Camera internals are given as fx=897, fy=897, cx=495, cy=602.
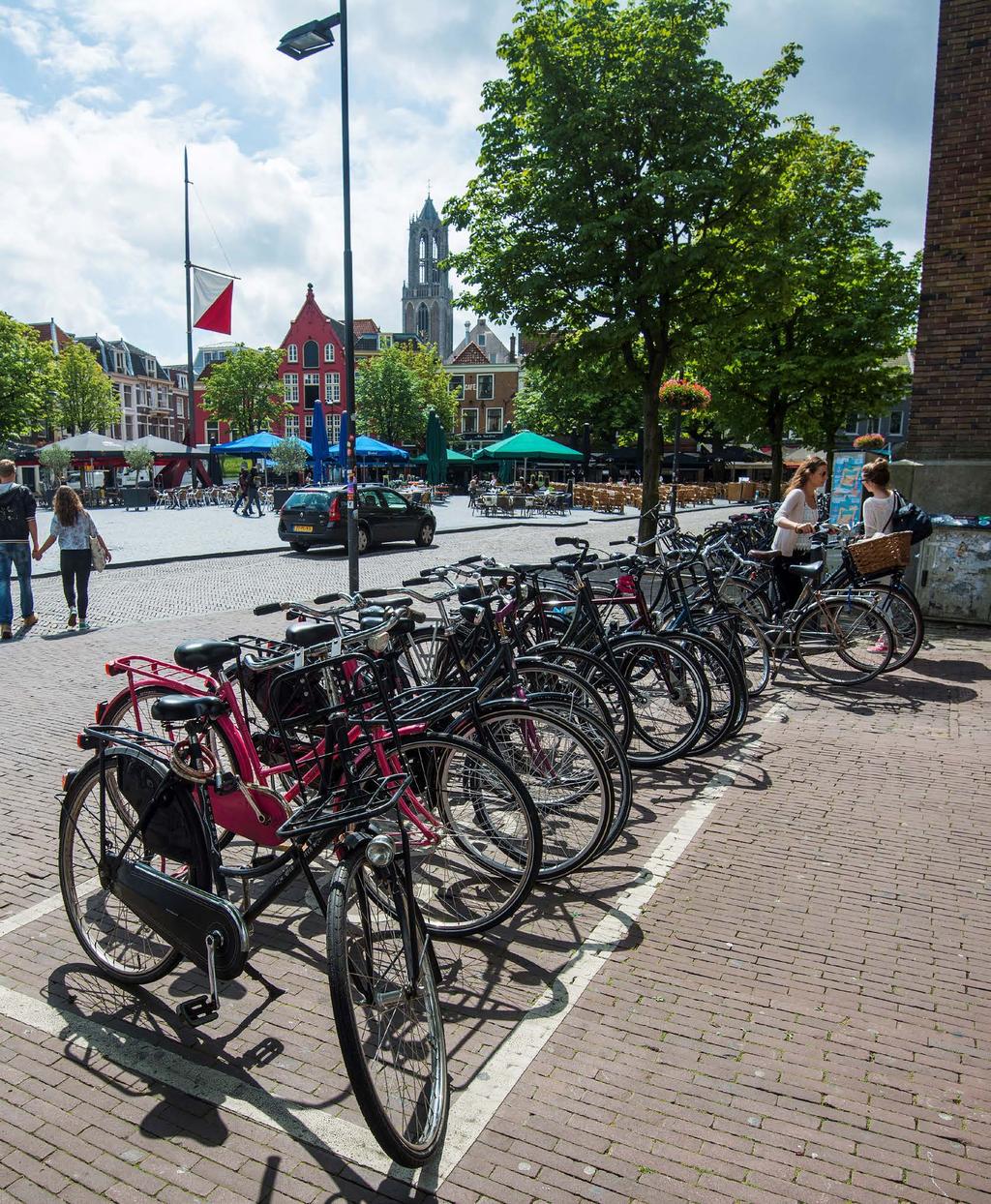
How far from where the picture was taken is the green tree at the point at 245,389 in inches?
2618

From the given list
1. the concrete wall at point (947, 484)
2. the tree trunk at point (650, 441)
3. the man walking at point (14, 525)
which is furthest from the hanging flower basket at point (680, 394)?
the man walking at point (14, 525)

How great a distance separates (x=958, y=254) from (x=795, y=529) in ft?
17.5

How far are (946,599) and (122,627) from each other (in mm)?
9161

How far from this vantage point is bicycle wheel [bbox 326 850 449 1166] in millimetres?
2166

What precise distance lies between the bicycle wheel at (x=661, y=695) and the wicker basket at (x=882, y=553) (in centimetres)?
325

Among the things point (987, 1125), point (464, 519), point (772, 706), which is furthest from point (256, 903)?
point (464, 519)

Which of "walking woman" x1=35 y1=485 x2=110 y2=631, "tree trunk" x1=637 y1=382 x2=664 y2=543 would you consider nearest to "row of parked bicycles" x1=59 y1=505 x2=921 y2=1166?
"walking woman" x1=35 y1=485 x2=110 y2=631

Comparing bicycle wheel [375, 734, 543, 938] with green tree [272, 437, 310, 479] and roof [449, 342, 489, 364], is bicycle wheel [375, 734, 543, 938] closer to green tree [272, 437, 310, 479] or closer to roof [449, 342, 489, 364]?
green tree [272, 437, 310, 479]

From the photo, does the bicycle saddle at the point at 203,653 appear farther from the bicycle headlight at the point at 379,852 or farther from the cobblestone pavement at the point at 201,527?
the cobblestone pavement at the point at 201,527

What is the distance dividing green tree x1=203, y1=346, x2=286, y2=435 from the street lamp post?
57.5m

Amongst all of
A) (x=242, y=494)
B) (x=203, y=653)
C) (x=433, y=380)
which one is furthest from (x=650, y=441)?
(x=433, y=380)

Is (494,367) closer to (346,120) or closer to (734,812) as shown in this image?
(346,120)

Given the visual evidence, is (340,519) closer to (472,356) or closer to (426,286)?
(472,356)

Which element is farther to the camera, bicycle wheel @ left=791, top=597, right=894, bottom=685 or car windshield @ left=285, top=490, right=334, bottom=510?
car windshield @ left=285, top=490, right=334, bottom=510
